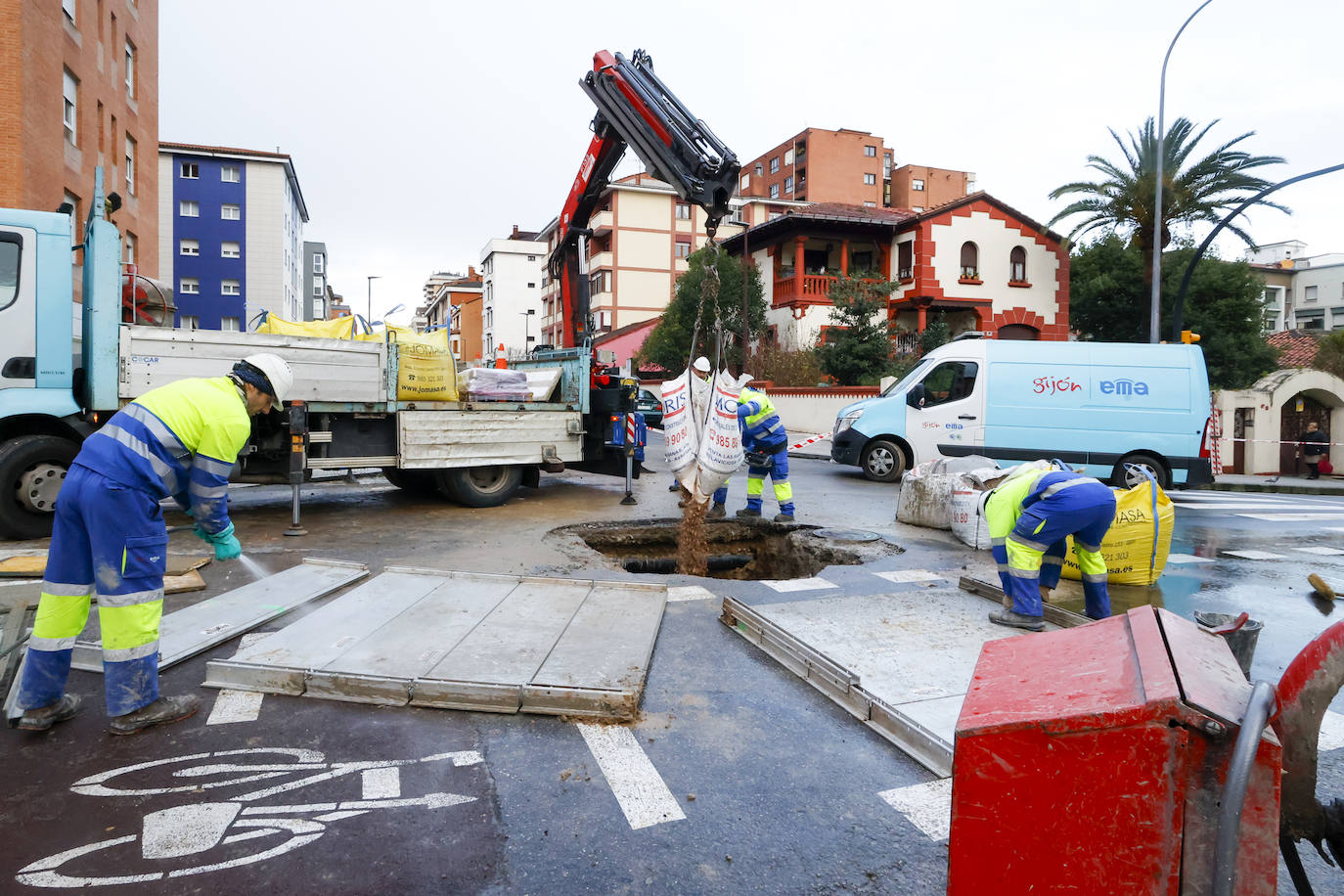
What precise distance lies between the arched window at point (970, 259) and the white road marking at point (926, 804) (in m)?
29.2

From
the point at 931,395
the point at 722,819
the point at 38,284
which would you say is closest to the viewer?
the point at 722,819

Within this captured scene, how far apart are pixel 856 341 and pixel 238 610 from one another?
2114 centimetres

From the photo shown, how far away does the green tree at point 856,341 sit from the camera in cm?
2389

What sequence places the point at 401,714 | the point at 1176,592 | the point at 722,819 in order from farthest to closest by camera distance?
the point at 1176,592, the point at 401,714, the point at 722,819

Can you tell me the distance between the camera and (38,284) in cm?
684

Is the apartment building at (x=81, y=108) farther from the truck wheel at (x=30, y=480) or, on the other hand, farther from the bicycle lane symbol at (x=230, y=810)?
the bicycle lane symbol at (x=230, y=810)

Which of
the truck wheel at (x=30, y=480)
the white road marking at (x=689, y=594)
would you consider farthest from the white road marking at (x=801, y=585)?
the truck wheel at (x=30, y=480)

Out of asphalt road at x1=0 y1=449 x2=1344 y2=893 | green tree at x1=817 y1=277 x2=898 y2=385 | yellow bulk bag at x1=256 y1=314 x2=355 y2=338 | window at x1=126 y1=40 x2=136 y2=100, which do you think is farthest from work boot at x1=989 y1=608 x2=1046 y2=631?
→ window at x1=126 y1=40 x2=136 y2=100

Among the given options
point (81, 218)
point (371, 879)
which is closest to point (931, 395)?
point (371, 879)

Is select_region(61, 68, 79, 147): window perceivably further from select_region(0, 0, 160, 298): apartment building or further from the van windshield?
the van windshield

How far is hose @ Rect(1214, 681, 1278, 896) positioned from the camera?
1.37 m

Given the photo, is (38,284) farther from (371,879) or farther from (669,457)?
(371,879)

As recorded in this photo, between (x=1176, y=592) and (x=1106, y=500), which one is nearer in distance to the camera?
(x=1106, y=500)

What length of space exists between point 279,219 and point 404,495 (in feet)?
122
